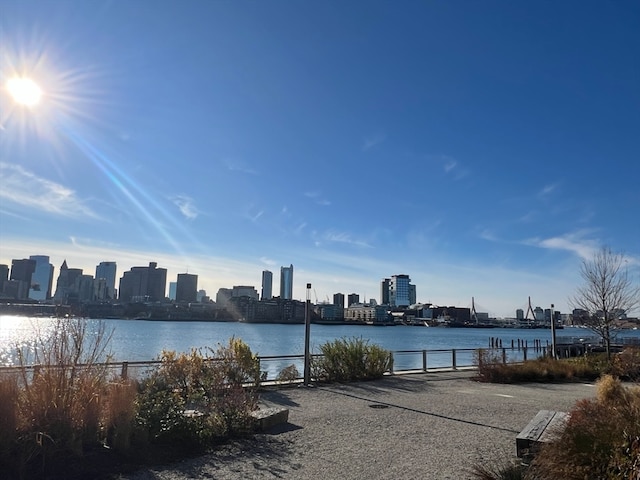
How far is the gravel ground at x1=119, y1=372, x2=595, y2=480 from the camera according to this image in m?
6.03

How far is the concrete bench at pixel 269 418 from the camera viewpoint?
805 centimetres

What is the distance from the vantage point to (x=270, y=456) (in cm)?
665

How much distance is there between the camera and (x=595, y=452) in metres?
4.58

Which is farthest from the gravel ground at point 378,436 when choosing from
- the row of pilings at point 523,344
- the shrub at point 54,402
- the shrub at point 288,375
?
the row of pilings at point 523,344

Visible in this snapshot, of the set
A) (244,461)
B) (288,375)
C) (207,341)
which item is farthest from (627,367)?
(207,341)

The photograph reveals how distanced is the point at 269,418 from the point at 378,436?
1.78 meters

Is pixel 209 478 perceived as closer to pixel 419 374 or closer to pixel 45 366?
pixel 45 366

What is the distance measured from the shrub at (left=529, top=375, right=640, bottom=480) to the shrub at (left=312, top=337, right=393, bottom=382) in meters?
10.3

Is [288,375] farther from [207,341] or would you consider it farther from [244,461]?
[207,341]

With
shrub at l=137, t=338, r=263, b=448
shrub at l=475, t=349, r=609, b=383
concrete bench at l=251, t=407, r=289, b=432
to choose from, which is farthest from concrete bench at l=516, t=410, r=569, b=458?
shrub at l=475, t=349, r=609, b=383

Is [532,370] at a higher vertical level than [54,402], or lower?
lower

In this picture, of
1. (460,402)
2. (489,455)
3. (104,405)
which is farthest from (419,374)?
(104,405)

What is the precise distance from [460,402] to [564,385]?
6.26 metres

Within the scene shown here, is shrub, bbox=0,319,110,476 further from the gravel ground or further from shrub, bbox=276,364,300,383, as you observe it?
shrub, bbox=276,364,300,383
